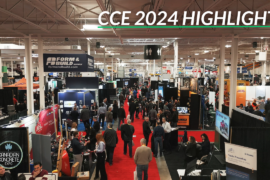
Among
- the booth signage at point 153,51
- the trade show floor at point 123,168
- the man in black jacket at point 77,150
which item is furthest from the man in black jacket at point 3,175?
the booth signage at point 153,51

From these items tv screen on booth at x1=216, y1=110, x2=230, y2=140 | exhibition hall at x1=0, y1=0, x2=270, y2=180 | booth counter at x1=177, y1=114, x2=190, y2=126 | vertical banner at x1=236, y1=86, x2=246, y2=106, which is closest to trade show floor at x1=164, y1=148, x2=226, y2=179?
exhibition hall at x1=0, y1=0, x2=270, y2=180

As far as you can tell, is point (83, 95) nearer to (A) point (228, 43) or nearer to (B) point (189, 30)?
(B) point (189, 30)

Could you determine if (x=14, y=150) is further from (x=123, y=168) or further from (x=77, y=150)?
(x=123, y=168)

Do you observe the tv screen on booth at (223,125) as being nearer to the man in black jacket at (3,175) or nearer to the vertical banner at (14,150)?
the vertical banner at (14,150)

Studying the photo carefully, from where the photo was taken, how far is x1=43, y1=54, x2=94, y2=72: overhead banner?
8.05 m

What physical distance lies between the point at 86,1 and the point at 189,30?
406 centimetres

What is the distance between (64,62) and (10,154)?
4.05 m

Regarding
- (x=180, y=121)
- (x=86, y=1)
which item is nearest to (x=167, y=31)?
(x=86, y=1)

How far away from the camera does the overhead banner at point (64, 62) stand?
26.4 feet

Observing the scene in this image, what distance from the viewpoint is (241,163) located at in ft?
14.1

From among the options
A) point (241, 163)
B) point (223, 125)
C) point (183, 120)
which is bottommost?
point (183, 120)

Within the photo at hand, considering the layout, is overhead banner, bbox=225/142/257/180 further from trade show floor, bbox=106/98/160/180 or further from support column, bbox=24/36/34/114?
support column, bbox=24/36/34/114

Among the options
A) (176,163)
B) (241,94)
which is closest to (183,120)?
(176,163)

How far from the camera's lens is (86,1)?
23.2ft
